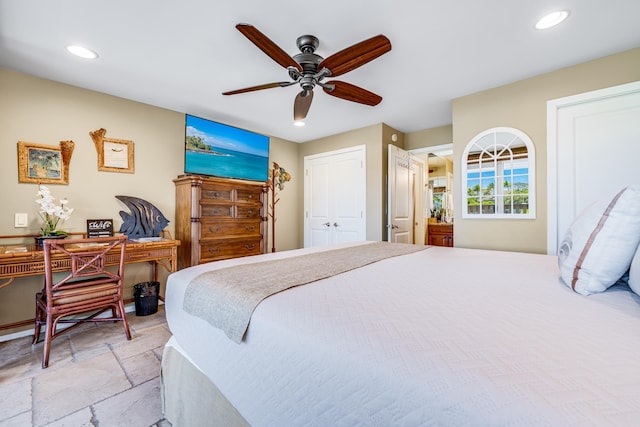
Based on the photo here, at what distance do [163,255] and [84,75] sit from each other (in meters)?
1.83

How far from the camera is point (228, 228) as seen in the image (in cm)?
338

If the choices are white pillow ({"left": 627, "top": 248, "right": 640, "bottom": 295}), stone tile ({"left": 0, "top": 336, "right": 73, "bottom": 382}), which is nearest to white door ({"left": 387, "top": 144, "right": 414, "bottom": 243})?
white pillow ({"left": 627, "top": 248, "right": 640, "bottom": 295})

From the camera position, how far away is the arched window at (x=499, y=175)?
2609 millimetres

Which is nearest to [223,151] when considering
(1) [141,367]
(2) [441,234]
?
(1) [141,367]

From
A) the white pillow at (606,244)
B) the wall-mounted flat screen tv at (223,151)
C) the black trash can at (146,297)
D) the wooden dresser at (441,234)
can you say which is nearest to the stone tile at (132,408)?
the black trash can at (146,297)

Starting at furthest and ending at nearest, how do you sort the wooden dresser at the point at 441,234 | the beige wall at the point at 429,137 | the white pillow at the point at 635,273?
the wooden dresser at the point at 441,234 → the beige wall at the point at 429,137 → the white pillow at the point at 635,273

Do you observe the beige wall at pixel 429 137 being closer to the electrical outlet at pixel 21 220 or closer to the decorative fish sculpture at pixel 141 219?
the decorative fish sculpture at pixel 141 219

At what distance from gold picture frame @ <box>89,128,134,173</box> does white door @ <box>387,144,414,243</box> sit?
319cm

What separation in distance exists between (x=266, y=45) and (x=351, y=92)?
2.68 ft

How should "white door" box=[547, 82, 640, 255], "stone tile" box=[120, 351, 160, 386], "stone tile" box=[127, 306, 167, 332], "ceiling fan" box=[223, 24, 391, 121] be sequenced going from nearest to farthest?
"ceiling fan" box=[223, 24, 391, 121] < "stone tile" box=[120, 351, 160, 386] < "white door" box=[547, 82, 640, 255] < "stone tile" box=[127, 306, 167, 332]

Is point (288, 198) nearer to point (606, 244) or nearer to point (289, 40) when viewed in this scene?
point (289, 40)

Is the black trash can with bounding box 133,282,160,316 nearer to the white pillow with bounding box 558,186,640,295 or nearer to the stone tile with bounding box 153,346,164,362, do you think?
the stone tile with bounding box 153,346,164,362

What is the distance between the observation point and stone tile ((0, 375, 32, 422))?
4.85ft

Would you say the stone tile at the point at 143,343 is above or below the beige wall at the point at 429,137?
below
